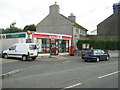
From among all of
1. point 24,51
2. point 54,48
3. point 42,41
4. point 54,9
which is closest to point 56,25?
point 54,9

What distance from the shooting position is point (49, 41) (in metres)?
25.5

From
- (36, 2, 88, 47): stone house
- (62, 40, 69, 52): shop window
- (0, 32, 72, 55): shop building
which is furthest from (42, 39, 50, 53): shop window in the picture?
(36, 2, 88, 47): stone house

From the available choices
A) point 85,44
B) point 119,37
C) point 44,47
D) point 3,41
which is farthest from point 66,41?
point 119,37

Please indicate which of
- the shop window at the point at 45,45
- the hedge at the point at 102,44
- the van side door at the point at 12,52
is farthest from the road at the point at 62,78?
the hedge at the point at 102,44

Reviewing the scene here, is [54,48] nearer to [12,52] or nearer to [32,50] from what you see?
[32,50]

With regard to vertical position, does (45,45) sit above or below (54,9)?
below

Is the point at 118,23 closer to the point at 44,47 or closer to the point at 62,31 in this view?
the point at 62,31

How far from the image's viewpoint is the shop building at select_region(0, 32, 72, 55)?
22645 millimetres

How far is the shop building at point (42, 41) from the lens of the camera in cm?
2265

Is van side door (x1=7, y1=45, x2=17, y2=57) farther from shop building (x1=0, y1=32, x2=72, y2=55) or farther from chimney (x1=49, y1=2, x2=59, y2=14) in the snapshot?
chimney (x1=49, y1=2, x2=59, y2=14)

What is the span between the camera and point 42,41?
24547 mm

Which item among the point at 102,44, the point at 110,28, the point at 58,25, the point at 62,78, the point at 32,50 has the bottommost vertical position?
the point at 62,78

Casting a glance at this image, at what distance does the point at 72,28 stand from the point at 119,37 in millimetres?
14409

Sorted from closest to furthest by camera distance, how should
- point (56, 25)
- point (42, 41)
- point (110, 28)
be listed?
point (42, 41)
point (56, 25)
point (110, 28)
